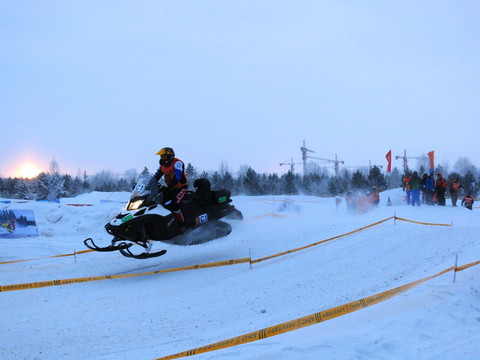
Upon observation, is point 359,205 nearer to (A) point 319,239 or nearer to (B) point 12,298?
(A) point 319,239

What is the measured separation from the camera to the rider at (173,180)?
350 inches

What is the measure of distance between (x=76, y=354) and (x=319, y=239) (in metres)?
6.86

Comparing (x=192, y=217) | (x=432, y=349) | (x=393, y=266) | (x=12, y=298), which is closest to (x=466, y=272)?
(x=393, y=266)

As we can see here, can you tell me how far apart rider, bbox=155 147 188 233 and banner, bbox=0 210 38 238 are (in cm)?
737

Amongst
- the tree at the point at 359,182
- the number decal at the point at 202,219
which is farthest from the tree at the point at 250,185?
the number decal at the point at 202,219

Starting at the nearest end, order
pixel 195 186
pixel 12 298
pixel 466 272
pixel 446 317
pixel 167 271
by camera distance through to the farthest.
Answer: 1. pixel 446 317
2. pixel 466 272
3. pixel 12 298
4. pixel 167 271
5. pixel 195 186

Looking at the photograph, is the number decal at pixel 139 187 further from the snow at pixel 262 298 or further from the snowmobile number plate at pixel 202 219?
the snow at pixel 262 298

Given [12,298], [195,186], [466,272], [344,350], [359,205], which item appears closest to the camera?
[344,350]

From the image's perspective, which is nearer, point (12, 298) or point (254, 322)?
point (254, 322)

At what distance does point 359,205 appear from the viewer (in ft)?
64.0

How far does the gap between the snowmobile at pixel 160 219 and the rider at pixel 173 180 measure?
0.40 feet

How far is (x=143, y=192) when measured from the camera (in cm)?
838

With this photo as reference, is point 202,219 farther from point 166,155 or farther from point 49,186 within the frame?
point 49,186

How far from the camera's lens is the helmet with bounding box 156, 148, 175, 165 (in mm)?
9234
